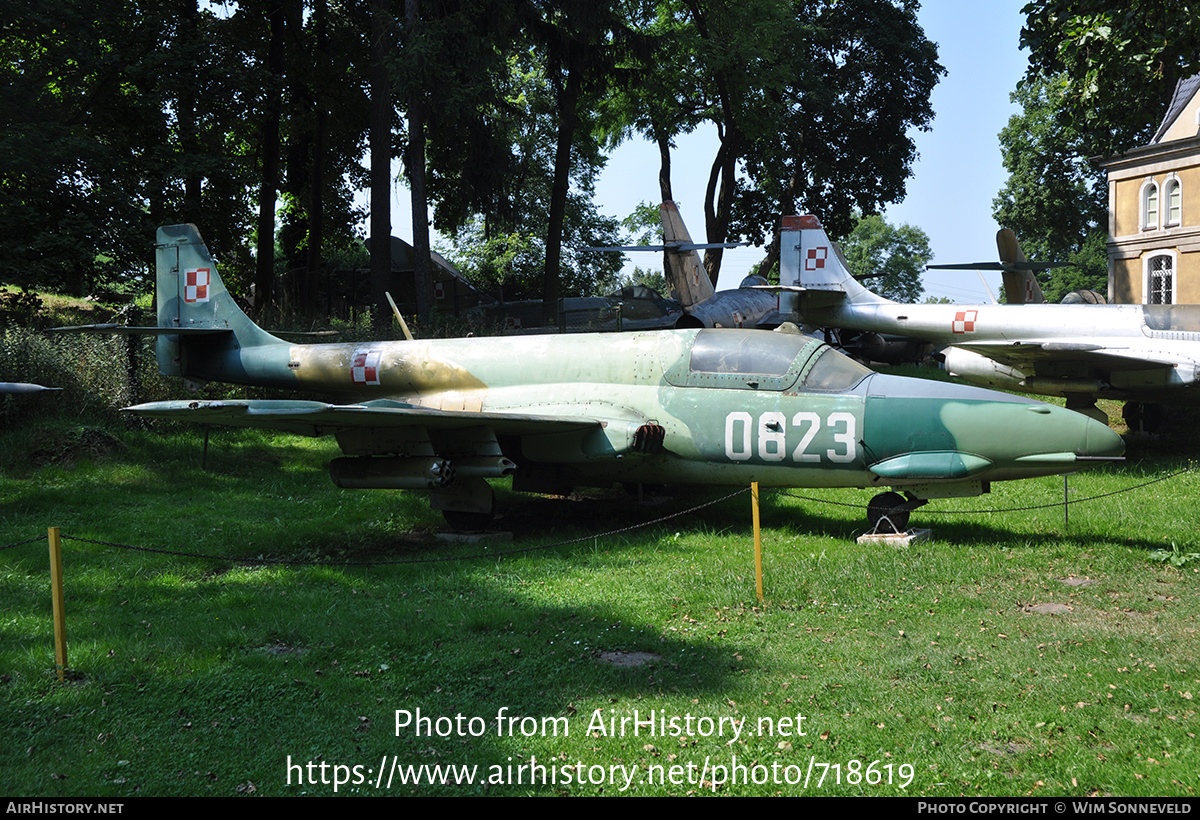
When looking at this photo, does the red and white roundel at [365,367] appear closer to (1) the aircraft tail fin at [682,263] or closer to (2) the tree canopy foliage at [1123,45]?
(2) the tree canopy foliage at [1123,45]

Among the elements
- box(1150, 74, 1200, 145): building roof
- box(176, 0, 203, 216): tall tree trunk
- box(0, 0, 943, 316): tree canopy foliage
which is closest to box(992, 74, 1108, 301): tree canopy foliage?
box(0, 0, 943, 316): tree canopy foliage

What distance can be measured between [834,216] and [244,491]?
32815mm

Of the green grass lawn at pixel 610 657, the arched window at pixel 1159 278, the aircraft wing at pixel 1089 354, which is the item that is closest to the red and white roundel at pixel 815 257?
the aircraft wing at pixel 1089 354

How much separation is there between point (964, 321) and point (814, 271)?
430 centimetres

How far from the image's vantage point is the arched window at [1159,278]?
2897 cm

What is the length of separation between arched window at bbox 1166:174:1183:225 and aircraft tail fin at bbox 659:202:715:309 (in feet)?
55.0

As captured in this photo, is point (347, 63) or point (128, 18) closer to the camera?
point (128, 18)

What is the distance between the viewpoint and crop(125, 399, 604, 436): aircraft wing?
7.99 m

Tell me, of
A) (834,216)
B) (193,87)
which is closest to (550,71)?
(193,87)

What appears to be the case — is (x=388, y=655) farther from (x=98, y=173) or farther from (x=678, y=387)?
(x=98, y=173)

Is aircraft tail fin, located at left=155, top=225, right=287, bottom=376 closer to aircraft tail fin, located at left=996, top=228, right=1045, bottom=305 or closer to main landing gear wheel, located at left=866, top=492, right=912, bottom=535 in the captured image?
main landing gear wheel, located at left=866, top=492, right=912, bottom=535

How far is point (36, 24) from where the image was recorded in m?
15.9

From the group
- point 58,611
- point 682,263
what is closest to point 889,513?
point 58,611
